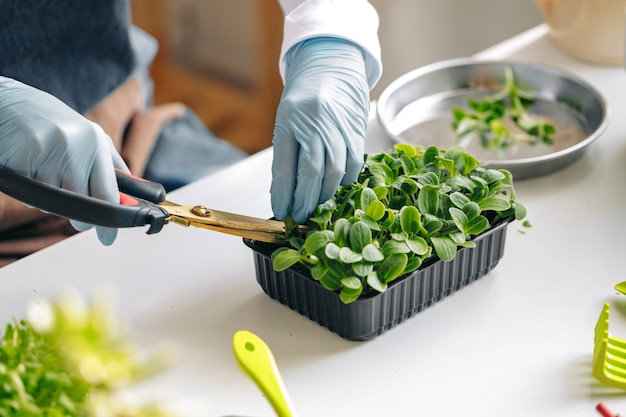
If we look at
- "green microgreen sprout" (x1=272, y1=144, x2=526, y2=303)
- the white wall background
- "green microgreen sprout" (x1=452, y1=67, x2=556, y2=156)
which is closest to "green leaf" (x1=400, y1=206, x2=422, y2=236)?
"green microgreen sprout" (x1=272, y1=144, x2=526, y2=303)

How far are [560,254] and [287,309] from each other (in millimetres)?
321

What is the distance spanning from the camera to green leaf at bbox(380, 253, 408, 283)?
2.29 feet

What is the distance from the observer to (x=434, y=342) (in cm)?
77

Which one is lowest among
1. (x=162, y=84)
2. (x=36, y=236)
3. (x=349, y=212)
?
(x=162, y=84)

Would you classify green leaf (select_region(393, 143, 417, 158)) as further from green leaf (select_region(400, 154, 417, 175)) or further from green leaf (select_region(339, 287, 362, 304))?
green leaf (select_region(339, 287, 362, 304))

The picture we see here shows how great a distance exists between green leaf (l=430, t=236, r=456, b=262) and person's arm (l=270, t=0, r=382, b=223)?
0.13 m

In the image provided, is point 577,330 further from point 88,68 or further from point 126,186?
point 88,68

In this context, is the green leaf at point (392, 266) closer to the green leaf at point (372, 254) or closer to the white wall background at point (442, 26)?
the green leaf at point (372, 254)

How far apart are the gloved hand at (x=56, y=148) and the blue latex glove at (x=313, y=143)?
172 mm

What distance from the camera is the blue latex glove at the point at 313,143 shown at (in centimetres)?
78

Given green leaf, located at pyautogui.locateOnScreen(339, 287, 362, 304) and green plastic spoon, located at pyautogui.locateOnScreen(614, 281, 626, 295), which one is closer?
green leaf, located at pyautogui.locateOnScreen(339, 287, 362, 304)

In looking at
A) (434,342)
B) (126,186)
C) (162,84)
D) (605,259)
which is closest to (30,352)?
(126,186)

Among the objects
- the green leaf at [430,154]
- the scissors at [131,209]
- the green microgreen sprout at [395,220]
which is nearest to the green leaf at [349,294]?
the green microgreen sprout at [395,220]

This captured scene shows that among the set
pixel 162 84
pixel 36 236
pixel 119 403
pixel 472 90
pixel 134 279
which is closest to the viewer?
pixel 119 403
